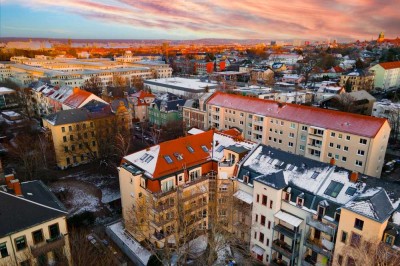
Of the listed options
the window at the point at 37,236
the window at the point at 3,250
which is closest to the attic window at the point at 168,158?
the window at the point at 37,236

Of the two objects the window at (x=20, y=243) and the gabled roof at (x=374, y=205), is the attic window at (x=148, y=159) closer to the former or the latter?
the window at (x=20, y=243)

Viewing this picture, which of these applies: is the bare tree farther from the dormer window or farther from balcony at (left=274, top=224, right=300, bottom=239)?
the dormer window

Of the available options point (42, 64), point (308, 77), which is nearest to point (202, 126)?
point (308, 77)

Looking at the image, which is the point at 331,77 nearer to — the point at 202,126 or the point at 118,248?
the point at 202,126

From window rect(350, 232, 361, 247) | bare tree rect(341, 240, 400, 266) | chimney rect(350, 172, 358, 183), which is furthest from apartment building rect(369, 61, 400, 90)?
bare tree rect(341, 240, 400, 266)

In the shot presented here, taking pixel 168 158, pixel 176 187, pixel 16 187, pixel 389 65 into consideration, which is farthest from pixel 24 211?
pixel 389 65

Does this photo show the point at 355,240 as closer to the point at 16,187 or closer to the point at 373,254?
the point at 373,254
